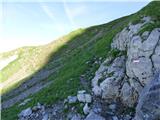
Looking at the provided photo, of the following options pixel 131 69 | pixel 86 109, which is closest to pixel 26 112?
pixel 86 109

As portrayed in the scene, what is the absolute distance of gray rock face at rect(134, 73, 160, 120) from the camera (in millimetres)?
28016

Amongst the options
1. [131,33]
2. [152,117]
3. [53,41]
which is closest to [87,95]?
[131,33]

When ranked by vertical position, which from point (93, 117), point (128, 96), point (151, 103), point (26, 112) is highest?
point (151, 103)

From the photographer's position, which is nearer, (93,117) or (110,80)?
(93,117)

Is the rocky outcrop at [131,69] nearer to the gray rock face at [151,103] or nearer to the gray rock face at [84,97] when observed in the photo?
the gray rock face at [84,97]

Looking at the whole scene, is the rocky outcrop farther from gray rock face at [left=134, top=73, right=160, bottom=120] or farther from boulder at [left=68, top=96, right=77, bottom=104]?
gray rock face at [left=134, top=73, right=160, bottom=120]

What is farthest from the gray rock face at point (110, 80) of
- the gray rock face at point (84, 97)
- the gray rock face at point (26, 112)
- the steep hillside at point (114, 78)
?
the gray rock face at point (26, 112)

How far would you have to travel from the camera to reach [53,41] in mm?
119438

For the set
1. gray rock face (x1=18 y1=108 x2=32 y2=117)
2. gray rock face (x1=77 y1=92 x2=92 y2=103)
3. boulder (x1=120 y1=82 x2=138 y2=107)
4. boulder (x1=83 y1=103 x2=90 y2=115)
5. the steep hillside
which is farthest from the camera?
gray rock face (x1=18 y1=108 x2=32 y2=117)

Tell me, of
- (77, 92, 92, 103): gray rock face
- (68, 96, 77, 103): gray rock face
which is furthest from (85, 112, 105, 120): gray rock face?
(68, 96, 77, 103): gray rock face

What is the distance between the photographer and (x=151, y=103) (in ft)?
92.3

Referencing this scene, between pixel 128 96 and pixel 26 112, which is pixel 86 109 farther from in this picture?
pixel 26 112

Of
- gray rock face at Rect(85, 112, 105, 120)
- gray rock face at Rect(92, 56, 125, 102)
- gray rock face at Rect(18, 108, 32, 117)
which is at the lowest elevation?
gray rock face at Rect(85, 112, 105, 120)

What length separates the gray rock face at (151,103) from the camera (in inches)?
1103
